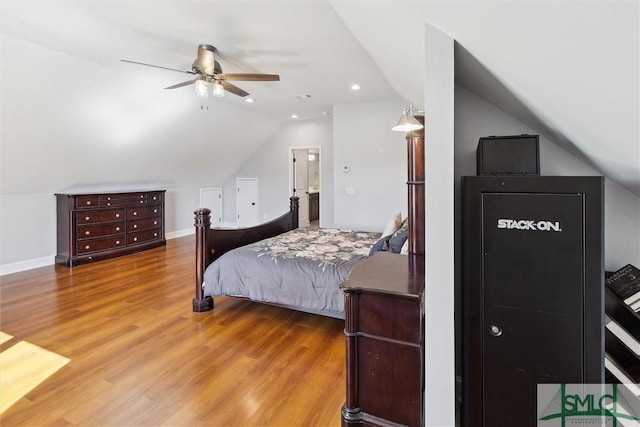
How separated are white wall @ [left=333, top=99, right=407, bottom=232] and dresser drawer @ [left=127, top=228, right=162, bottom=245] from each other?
3.62 m

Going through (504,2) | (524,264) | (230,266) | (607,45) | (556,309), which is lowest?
(230,266)

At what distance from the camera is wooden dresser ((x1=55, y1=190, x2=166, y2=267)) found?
513 cm

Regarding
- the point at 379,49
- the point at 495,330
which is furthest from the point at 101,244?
the point at 495,330

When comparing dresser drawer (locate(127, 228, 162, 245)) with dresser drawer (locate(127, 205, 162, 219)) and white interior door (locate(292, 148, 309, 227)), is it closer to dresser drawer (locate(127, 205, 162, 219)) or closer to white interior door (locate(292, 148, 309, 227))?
dresser drawer (locate(127, 205, 162, 219))

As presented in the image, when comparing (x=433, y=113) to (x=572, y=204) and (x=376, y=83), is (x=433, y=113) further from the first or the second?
(x=376, y=83)

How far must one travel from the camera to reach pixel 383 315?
162 centimetres

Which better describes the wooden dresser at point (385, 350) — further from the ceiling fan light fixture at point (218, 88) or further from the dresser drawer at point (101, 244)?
the dresser drawer at point (101, 244)

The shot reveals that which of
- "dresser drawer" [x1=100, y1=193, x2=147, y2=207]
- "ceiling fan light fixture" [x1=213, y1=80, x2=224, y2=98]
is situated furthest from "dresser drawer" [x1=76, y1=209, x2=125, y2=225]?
"ceiling fan light fixture" [x1=213, y1=80, x2=224, y2=98]

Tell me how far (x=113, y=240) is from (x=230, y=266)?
3.66 metres

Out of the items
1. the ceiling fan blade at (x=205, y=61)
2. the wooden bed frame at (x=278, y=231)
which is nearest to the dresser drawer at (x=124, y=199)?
the wooden bed frame at (x=278, y=231)

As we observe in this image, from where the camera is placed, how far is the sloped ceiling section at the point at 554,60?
731 mm

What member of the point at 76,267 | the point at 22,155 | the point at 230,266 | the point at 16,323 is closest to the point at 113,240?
the point at 76,267

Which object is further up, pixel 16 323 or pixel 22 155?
pixel 22 155

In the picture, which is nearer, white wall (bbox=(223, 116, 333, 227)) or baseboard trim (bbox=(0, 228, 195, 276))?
baseboard trim (bbox=(0, 228, 195, 276))
